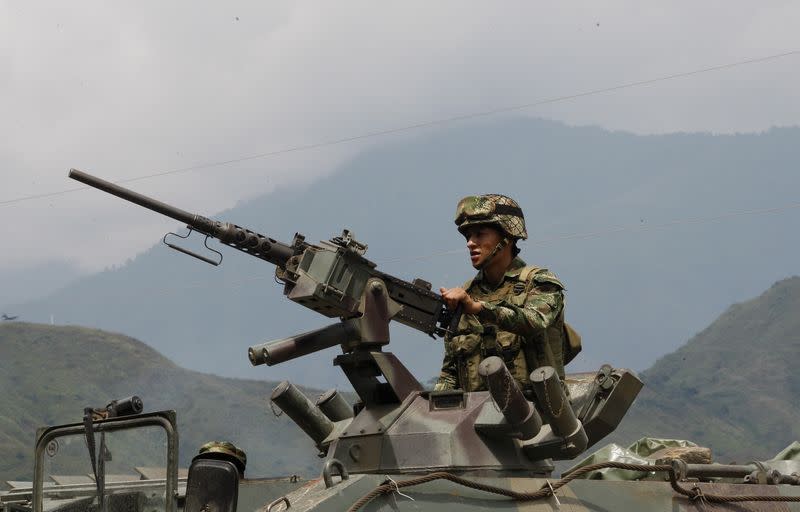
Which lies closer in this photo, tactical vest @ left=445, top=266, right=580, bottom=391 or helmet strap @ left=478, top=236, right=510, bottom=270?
tactical vest @ left=445, top=266, right=580, bottom=391

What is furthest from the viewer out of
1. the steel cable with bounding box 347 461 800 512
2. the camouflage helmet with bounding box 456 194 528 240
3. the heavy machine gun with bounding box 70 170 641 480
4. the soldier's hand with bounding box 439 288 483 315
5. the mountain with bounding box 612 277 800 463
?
the mountain with bounding box 612 277 800 463

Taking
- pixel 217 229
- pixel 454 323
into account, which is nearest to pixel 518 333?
pixel 454 323

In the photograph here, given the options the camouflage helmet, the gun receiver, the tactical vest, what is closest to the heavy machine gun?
the gun receiver

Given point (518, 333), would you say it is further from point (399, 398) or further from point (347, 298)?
point (347, 298)

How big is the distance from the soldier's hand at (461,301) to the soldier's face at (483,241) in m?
0.77

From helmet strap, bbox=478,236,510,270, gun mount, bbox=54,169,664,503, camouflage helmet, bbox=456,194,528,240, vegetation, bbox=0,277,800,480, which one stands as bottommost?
gun mount, bbox=54,169,664,503

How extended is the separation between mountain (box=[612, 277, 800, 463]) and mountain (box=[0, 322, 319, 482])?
59.3 feet

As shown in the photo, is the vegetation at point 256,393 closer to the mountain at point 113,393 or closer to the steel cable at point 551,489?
the mountain at point 113,393

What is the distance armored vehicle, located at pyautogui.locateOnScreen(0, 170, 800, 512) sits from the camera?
8.21 meters

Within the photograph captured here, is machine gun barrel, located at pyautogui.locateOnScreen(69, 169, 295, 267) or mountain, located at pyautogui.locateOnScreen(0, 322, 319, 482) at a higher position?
mountain, located at pyautogui.locateOnScreen(0, 322, 319, 482)

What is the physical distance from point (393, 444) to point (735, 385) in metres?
89.6

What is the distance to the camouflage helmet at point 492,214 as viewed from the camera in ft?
34.1

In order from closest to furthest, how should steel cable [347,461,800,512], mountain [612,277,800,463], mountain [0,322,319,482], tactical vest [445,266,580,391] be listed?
steel cable [347,461,800,512]
tactical vest [445,266,580,391]
mountain [0,322,319,482]
mountain [612,277,800,463]

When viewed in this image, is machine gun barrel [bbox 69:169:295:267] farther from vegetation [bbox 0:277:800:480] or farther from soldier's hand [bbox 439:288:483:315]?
vegetation [bbox 0:277:800:480]
